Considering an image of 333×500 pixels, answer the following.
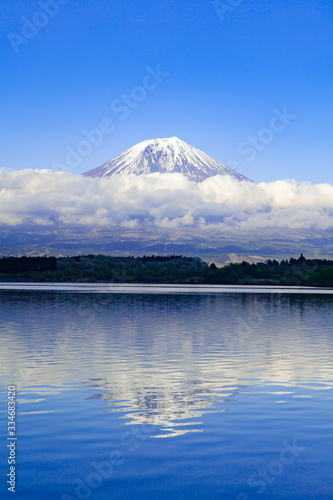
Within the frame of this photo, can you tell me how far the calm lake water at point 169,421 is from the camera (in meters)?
16.8

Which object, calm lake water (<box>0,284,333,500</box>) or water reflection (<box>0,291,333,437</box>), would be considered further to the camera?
water reflection (<box>0,291,333,437</box>)

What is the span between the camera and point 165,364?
3900 centimetres

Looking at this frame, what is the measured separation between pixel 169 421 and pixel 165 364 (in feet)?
51.5

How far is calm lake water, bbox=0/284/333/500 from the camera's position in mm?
16750

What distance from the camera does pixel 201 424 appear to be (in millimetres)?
22938

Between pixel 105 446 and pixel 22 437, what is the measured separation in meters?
2.75

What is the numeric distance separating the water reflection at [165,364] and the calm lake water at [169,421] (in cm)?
8

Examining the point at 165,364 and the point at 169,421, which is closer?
the point at 169,421

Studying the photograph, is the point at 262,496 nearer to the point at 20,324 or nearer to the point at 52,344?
the point at 52,344

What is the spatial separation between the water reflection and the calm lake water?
0.08 metres

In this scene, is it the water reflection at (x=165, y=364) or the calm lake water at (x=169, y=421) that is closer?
the calm lake water at (x=169, y=421)

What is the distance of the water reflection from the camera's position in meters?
26.9

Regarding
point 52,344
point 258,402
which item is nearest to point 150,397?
point 258,402

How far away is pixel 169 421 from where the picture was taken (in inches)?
918
